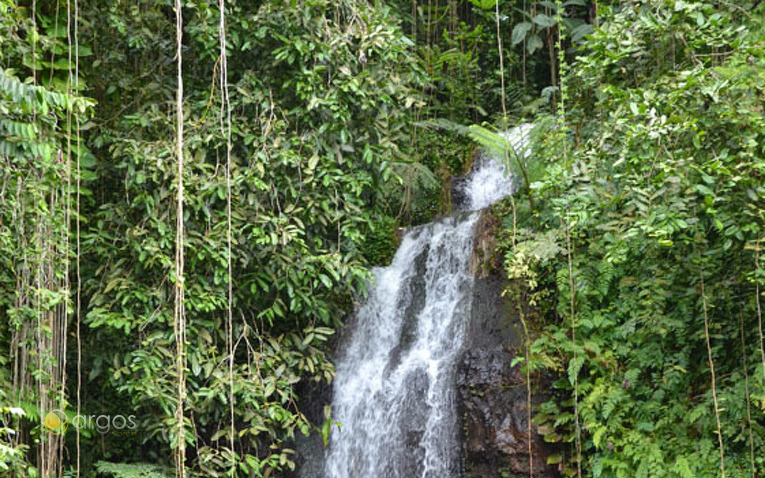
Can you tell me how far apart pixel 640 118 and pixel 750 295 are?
1475mm

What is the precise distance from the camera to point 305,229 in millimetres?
6656

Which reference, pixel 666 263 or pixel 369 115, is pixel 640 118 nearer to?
pixel 666 263

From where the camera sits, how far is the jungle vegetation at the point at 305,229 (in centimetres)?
521

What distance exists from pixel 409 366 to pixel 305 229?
1599mm

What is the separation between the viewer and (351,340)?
7.64m

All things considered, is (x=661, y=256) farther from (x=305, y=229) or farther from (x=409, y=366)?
(x=305, y=229)

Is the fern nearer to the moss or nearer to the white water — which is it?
the moss

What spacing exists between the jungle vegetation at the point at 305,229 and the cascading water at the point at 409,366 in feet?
1.48

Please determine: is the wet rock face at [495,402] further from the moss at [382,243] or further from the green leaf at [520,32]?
the green leaf at [520,32]

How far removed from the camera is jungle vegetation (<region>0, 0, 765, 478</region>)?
5207 millimetres

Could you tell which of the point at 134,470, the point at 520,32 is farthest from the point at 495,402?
the point at 520,32

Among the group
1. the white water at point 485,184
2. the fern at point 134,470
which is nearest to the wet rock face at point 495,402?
the fern at point 134,470

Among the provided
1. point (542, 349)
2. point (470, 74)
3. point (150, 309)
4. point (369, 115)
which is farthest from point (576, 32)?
point (150, 309)

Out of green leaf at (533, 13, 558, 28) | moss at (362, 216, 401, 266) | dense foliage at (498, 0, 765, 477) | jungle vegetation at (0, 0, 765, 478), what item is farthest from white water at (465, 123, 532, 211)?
dense foliage at (498, 0, 765, 477)
